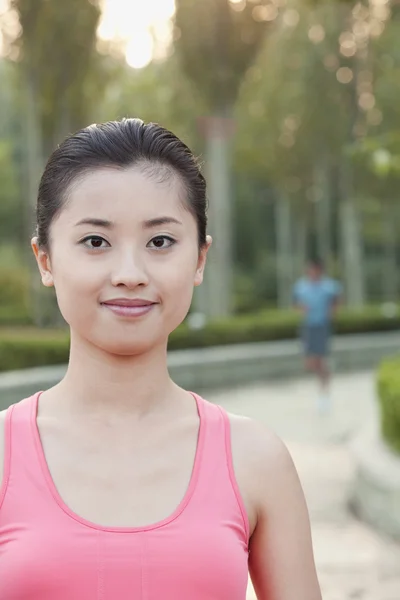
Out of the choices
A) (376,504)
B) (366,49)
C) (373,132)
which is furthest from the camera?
(373,132)

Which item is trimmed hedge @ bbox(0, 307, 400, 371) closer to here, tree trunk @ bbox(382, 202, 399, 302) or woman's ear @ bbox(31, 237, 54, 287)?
woman's ear @ bbox(31, 237, 54, 287)

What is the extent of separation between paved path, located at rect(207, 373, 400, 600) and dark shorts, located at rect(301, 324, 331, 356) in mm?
692

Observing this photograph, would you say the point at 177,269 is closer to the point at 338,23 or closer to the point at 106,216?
the point at 106,216

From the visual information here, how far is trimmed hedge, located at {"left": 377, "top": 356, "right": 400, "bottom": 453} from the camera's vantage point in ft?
21.2

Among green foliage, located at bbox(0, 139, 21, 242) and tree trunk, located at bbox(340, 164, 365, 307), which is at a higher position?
green foliage, located at bbox(0, 139, 21, 242)

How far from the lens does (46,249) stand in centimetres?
A: 151

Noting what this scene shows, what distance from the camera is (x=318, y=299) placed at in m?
11.6

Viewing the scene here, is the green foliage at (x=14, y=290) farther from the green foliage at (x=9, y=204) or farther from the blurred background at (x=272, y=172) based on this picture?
the green foliage at (x=9, y=204)

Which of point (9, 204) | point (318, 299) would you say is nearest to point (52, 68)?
point (318, 299)

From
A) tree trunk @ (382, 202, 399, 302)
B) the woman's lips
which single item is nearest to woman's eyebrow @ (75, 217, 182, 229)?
the woman's lips

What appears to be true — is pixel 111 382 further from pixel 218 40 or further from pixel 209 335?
pixel 218 40

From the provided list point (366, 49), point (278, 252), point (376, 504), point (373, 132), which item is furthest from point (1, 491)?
point (278, 252)

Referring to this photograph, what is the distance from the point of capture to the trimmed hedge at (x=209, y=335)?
40.2 ft

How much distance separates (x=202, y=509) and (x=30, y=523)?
9.7 inches
